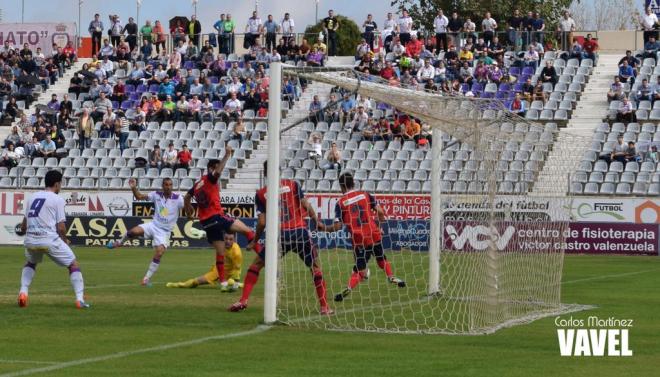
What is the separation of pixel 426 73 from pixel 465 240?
1072 inches

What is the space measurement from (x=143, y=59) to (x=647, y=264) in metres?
27.3

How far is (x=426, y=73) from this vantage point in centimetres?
4559

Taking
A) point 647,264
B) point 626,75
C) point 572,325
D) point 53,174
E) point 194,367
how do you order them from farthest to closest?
point 626,75
point 647,264
point 53,174
point 572,325
point 194,367

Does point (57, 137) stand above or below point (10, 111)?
below

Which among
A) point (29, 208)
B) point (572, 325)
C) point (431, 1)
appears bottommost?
point (572, 325)

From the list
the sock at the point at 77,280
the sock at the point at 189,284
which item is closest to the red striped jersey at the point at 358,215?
the sock at the point at 189,284

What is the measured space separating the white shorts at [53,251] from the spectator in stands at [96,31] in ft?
125

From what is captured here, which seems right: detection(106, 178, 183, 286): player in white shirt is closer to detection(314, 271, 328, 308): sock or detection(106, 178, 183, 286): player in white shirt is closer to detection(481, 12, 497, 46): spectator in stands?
detection(314, 271, 328, 308): sock

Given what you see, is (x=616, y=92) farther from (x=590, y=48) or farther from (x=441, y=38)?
(x=441, y=38)

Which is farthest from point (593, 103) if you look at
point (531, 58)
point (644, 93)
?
point (531, 58)

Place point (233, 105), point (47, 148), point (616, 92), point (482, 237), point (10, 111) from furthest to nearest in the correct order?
1. point (10, 111)
2. point (47, 148)
3. point (233, 105)
4. point (616, 92)
5. point (482, 237)

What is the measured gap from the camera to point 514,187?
19.8 m

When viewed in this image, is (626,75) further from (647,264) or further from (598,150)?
(647,264)

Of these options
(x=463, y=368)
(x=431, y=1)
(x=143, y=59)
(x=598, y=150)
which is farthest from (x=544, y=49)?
(x=463, y=368)
